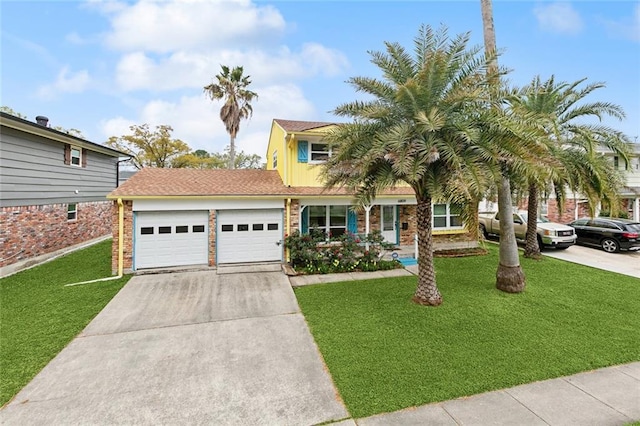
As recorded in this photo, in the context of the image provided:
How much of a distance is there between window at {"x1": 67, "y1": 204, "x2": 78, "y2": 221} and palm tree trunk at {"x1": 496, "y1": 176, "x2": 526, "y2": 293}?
18221mm

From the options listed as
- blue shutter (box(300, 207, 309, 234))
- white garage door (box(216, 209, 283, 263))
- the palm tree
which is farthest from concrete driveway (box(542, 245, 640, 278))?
white garage door (box(216, 209, 283, 263))

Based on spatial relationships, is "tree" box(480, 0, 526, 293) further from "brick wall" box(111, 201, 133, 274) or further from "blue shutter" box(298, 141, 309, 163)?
"brick wall" box(111, 201, 133, 274)

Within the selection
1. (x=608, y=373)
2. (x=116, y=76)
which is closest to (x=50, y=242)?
(x=116, y=76)

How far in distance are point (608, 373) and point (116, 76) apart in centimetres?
2137

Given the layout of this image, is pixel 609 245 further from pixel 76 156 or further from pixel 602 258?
pixel 76 156

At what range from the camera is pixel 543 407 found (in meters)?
3.87

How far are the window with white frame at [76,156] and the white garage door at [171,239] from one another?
766cm

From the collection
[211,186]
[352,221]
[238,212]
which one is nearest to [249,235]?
[238,212]

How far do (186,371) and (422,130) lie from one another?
20.9ft

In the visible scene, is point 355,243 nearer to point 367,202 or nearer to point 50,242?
point 367,202

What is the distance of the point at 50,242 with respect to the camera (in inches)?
500

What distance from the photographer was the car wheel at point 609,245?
1361 centimetres

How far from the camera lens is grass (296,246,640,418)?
4.38 meters

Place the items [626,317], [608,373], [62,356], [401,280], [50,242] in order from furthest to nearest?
[50,242], [401,280], [626,317], [62,356], [608,373]
